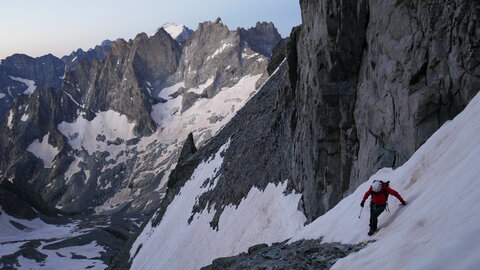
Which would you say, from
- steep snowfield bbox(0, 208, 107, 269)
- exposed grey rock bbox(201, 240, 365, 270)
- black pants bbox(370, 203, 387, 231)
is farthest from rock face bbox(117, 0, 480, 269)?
steep snowfield bbox(0, 208, 107, 269)

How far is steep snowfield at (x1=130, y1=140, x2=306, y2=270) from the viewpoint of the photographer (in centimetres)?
2848

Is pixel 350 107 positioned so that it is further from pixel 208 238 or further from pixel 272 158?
pixel 208 238

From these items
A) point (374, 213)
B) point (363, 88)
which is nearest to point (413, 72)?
point (363, 88)

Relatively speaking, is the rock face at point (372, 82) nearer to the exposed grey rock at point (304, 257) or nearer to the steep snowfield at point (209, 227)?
the steep snowfield at point (209, 227)

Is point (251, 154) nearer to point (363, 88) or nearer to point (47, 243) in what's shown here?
point (363, 88)

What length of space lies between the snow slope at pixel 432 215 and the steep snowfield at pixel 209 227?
12782mm

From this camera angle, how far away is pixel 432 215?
28.7 ft

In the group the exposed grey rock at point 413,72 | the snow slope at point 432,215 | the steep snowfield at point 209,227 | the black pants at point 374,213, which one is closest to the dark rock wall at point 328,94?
the exposed grey rock at point 413,72

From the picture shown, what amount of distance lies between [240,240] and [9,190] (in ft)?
451

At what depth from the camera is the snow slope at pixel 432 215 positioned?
6.62m

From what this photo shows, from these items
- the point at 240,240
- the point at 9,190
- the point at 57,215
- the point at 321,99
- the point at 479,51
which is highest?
the point at 9,190

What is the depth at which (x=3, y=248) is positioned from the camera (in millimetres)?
99500

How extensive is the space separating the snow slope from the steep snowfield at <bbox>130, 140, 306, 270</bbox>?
41.9 feet

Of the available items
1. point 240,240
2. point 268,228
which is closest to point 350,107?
point 268,228
